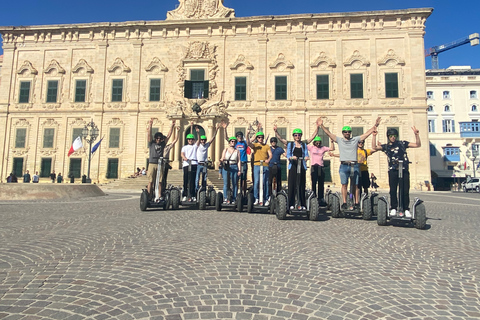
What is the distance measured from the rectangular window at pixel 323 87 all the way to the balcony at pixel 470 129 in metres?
29.0

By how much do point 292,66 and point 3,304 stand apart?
2699cm

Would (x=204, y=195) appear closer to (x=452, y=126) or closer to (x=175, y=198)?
(x=175, y=198)

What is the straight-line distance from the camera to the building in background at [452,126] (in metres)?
43.3

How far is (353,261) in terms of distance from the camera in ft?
11.9

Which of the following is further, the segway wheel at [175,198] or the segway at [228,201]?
the segway wheel at [175,198]

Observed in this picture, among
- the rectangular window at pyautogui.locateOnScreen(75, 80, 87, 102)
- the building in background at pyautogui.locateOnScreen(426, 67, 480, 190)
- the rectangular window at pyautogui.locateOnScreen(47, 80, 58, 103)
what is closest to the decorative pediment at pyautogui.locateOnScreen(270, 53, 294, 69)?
the rectangular window at pyautogui.locateOnScreen(75, 80, 87, 102)

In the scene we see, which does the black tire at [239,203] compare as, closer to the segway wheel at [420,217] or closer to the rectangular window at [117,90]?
the segway wheel at [420,217]

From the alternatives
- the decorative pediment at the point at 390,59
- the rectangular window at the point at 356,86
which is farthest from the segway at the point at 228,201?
the decorative pediment at the point at 390,59

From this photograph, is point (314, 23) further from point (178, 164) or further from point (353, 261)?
point (353, 261)

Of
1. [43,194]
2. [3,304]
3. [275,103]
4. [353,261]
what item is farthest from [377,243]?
[275,103]

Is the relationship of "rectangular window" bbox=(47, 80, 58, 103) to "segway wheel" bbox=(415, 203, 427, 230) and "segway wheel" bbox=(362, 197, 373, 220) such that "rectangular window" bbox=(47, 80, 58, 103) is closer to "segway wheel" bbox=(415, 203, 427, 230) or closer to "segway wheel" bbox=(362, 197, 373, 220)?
"segway wheel" bbox=(362, 197, 373, 220)

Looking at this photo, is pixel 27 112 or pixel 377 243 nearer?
pixel 377 243

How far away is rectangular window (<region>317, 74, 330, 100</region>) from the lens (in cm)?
2673

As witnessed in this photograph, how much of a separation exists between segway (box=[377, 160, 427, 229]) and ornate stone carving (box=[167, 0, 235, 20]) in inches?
1025
